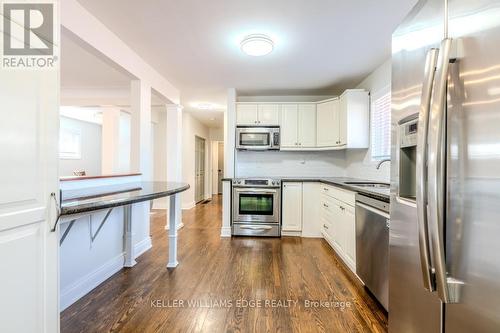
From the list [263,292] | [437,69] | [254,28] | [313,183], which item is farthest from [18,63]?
[313,183]

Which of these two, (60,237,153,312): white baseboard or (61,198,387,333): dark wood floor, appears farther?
(60,237,153,312): white baseboard

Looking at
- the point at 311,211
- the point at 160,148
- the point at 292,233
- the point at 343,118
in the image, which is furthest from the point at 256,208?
the point at 160,148

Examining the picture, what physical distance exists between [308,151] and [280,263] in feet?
7.58

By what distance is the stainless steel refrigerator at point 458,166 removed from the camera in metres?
0.65

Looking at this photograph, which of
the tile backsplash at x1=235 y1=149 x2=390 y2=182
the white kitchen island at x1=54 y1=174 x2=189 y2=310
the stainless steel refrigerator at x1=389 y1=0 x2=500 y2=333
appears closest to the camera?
the stainless steel refrigerator at x1=389 y1=0 x2=500 y2=333

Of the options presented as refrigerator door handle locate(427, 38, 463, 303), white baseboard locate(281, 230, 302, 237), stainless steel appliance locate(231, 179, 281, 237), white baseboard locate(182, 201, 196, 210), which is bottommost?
white baseboard locate(281, 230, 302, 237)

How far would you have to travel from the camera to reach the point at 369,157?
139 inches

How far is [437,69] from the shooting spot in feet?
2.52

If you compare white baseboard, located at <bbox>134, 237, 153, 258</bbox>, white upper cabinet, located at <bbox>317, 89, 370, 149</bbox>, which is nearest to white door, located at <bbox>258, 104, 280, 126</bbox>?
white upper cabinet, located at <bbox>317, 89, 370, 149</bbox>

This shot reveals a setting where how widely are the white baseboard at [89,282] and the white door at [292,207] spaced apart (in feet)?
7.82

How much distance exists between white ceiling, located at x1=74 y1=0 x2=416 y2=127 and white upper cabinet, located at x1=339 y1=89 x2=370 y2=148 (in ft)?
1.06

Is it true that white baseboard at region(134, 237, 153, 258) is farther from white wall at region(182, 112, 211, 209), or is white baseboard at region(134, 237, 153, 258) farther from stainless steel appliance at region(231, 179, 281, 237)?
white wall at region(182, 112, 211, 209)

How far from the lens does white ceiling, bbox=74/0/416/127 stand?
2.02m

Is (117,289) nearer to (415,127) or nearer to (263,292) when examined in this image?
(263,292)
